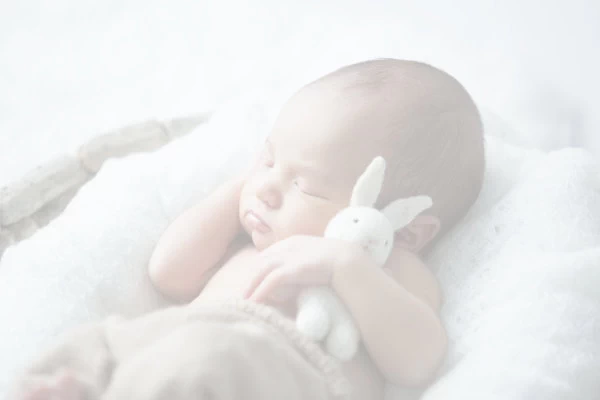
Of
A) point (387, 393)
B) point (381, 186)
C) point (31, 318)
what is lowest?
point (387, 393)

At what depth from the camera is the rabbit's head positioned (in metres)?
0.89

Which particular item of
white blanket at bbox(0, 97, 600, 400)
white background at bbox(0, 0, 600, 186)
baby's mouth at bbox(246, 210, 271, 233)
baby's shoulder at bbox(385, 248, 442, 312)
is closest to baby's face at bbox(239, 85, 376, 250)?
baby's mouth at bbox(246, 210, 271, 233)

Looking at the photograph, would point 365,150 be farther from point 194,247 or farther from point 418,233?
point 194,247

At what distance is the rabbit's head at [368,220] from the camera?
0.89 metres

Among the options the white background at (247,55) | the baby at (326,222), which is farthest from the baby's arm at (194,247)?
the white background at (247,55)

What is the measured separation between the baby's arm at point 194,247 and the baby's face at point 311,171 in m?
0.10

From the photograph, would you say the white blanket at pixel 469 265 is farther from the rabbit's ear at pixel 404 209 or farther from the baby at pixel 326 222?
the rabbit's ear at pixel 404 209

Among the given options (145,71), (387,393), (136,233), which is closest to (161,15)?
(145,71)

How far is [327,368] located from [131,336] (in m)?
0.21

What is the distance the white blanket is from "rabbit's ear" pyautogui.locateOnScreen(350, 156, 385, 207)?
0.21m

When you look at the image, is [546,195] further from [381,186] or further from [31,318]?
[31,318]

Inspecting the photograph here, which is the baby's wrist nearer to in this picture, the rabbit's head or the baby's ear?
the rabbit's head

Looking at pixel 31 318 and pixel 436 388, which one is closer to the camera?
pixel 436 388

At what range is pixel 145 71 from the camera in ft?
6.73
